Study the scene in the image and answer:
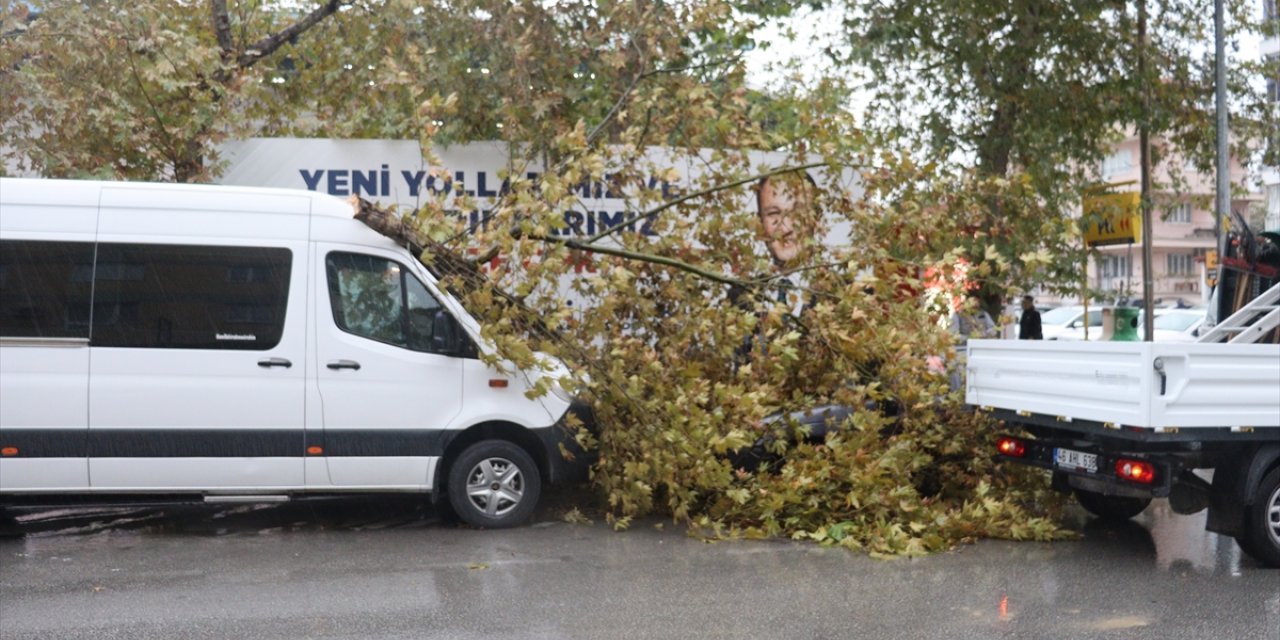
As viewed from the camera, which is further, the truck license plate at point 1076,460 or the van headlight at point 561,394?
the van headlight at point 561,394

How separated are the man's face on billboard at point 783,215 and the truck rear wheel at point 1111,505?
2999 millimetres

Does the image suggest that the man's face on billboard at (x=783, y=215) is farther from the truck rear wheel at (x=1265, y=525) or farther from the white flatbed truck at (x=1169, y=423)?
the truck rear wheel at (x=1265, y=525)

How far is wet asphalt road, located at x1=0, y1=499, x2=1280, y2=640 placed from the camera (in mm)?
6898

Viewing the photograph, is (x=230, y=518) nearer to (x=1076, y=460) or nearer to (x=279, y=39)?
(x=279, y=39)

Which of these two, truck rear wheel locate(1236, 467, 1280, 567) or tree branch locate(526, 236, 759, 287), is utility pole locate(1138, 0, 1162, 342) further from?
truck rear wheel locate(1236, 467, 1280, 567)

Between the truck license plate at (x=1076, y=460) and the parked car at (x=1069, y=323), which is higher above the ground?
the parked car at (x=1069, y=323)

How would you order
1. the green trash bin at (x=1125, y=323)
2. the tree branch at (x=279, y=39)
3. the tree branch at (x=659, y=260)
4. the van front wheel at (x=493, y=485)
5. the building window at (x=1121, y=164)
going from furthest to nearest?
the building window at (x=1121, y=164)
the green trash bin at (x=1125, y=323)
the tree branch at (x=279, y=39)
the tree branch at (x=659, y=260)
the van front wheel at (x=493, y=485)

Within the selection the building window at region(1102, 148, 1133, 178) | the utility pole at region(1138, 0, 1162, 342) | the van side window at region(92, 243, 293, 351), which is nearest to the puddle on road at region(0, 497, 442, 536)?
the van side window at region(92, 243, 293, 351)

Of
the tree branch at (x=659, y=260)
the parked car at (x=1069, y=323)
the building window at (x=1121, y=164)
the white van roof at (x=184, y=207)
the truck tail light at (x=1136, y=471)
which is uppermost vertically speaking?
the building window at (x=1121, y=164)

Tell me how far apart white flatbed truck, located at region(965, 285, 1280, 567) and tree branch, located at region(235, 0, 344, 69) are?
778 centimetres

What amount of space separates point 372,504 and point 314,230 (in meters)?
2.62

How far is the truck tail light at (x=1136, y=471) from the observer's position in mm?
8500

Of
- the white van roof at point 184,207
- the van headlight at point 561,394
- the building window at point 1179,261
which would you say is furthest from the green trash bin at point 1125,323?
the building window at point 1179,261

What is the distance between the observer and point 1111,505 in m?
10.5
